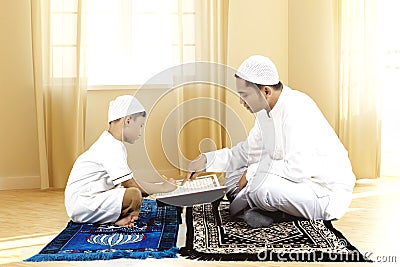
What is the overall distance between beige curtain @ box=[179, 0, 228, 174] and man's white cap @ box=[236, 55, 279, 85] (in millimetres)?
1537

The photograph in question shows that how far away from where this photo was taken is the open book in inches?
159

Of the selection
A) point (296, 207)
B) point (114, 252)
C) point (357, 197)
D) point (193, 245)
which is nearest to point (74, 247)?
point (114, 252)

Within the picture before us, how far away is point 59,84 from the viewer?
5281 millimetres

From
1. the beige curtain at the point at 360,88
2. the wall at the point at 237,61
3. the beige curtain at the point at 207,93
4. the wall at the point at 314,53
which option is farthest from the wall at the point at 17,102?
the beige curtain at the point at 360,88

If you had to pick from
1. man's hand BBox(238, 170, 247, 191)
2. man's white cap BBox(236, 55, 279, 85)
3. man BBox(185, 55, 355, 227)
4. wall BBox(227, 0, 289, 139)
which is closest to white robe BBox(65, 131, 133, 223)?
man BBox(185, 55, 355, 227)

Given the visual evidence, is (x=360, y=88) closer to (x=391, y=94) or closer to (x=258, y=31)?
(x=391, y=94)

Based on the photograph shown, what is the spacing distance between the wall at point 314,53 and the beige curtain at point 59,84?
1672 mm

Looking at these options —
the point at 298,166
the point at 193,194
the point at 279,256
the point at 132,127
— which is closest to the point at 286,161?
the point at 298,166

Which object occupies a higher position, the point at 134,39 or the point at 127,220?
the point at 134,39

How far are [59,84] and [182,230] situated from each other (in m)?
1.91

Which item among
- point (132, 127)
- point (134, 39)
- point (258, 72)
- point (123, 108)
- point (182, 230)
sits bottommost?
point (182, 230)

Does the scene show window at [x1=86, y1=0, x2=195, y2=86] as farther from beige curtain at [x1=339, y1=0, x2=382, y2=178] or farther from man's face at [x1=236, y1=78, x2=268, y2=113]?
man's face at [x1=236, y1=78, x2=268, y2=113]

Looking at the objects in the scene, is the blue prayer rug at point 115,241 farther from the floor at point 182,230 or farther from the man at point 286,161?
the man at point 286,161

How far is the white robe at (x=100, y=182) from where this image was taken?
389cm
